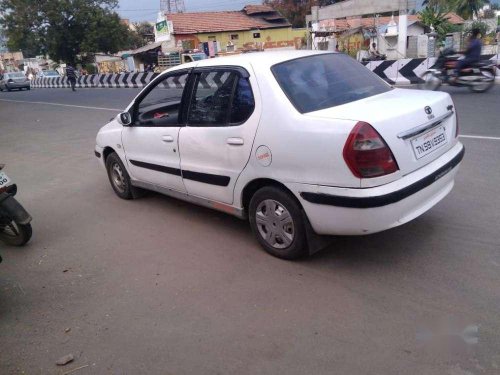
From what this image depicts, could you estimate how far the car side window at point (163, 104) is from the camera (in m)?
4.50

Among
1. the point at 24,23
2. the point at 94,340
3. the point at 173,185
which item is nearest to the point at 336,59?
the point at 173,185

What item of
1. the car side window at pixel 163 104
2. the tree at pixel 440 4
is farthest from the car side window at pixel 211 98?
the tree at pixel 440 4

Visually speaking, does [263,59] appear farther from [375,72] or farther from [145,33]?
[145,33]

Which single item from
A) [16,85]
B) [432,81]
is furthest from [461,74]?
[16,85]

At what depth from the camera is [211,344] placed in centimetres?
285

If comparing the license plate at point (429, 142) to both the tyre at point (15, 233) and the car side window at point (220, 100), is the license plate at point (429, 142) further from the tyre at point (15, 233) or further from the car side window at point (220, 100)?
the tyre at point (15, 233)

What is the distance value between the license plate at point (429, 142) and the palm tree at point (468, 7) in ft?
173

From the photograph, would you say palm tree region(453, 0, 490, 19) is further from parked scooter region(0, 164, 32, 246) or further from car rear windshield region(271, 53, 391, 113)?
parked scooter region(0, 164, 32, 246)

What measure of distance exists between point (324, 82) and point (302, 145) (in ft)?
2.64

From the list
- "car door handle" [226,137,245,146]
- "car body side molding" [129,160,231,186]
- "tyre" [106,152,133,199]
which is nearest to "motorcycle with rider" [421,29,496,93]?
"tyre" [106,152,133,199]

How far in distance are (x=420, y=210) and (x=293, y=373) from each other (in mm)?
1617

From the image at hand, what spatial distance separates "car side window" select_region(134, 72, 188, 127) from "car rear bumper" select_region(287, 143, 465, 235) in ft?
5.66

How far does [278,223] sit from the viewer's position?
3.69 m

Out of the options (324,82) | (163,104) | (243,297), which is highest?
(324,82)
